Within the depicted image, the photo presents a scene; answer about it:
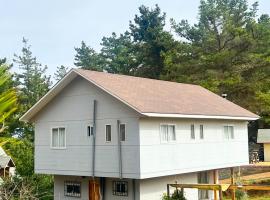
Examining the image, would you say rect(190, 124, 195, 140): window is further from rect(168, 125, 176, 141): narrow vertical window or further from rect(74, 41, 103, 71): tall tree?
rect(74, 41, 103, 71): tall tree

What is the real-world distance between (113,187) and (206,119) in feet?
21.4

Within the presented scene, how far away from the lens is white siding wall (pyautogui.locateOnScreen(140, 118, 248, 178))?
18.6 metres

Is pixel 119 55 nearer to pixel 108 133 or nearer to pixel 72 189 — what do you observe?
pixel 72 189

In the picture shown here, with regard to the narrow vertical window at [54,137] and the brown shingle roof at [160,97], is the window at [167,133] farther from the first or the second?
the narrow vertical window at [54,137]

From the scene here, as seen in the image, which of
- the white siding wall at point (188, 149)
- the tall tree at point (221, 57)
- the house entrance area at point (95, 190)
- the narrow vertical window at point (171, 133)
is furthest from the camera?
the tall tree at point (221, 57)

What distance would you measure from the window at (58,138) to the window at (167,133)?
5.51m

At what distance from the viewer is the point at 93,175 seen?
19.8 metres

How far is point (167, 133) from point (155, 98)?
1958 millimetres

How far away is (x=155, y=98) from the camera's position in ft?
67.7

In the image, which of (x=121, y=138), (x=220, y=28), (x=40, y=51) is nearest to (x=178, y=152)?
(x=121, y=138)

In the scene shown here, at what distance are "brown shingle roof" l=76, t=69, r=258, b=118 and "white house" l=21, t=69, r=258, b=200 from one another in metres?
0.07

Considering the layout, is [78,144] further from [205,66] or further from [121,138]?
[205,66]

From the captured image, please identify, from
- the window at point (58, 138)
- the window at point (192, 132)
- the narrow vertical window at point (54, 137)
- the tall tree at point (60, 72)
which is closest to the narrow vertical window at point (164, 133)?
the window at point (192, 132)

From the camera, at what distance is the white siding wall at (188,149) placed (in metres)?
18.6
